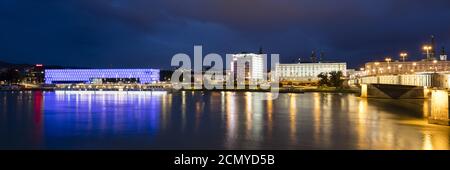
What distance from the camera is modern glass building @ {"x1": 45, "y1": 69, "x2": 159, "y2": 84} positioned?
18938cm

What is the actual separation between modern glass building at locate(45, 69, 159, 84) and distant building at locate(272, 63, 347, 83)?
173 feet

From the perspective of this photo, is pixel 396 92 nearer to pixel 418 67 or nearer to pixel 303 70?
pixel 418 67

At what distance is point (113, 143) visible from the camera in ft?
62.8

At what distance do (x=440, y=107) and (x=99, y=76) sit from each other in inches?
6994

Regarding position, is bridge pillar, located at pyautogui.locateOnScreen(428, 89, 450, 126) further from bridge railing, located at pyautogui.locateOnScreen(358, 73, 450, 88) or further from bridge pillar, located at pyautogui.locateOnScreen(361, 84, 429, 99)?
bridge pillar, located at pyautogui.locateOnScreen(361, 84, 429, 99)

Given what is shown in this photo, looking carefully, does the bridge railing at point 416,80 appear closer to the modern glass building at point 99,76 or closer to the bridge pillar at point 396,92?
the bridge pillar at point 396,92

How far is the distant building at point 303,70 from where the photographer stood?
187m

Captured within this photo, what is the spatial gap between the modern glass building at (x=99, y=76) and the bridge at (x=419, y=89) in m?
126

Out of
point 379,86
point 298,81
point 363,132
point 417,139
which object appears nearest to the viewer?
point 417,139

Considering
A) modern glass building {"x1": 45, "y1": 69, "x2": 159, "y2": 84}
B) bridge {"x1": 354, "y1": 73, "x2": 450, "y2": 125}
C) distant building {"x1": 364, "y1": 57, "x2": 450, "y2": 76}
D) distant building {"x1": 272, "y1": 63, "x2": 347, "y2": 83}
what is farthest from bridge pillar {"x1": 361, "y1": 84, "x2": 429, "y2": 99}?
modern glass building {"x1": 45, "y1": 69, "x2": 159, "y2": 84}
